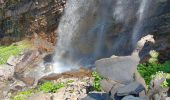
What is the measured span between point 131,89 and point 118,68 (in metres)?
1.07

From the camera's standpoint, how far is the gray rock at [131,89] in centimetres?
1319

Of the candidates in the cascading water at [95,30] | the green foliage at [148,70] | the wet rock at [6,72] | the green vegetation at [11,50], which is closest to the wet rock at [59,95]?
the green foliage at [148,70]

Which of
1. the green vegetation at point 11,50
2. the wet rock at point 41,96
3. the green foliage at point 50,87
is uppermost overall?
the green vegetation at point 11,50

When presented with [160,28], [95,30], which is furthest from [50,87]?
[95,30]

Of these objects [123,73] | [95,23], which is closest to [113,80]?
[123,73]

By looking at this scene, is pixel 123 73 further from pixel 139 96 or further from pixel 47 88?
pixel 47 88

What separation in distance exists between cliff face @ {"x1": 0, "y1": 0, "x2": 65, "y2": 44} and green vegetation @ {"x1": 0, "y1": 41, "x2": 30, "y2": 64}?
100 cm

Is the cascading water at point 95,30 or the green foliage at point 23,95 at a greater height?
the cascading water at point 95,30

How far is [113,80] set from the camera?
14148 mm

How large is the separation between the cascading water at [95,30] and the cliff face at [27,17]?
73 centimetres

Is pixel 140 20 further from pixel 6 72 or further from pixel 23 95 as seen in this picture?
pixel 6 72

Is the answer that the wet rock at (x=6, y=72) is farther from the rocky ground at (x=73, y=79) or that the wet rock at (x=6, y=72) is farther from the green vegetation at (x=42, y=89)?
the green vegetation at (x=42, y=89)

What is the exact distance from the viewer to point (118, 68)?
14.1 metres

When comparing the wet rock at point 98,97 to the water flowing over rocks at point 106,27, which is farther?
the water flowing over rocks at point 106,27
